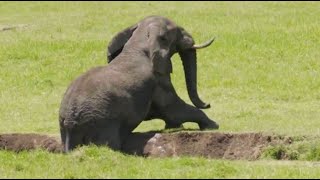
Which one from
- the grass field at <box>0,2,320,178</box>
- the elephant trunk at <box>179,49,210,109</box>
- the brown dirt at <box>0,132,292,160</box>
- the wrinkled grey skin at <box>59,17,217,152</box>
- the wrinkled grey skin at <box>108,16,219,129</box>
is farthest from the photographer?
the elephant trunk at <box>179,49,210,109</box>

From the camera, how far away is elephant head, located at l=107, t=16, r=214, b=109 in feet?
46.6

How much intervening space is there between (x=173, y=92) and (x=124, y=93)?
1.19 metres

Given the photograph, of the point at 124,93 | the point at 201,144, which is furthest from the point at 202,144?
the point at 124,93

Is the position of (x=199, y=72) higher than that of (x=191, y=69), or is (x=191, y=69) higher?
(x=191, y=69)

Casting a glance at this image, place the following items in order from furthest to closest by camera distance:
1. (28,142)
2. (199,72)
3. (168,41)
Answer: (199,72), (168,41), (28,142)

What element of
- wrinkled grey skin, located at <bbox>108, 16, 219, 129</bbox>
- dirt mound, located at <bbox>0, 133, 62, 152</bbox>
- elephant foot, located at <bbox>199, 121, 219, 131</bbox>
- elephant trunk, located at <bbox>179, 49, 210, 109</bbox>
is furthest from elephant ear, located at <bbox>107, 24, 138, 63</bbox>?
elephant foot, located at <bbox>199, 121, 219, 131</bbox>

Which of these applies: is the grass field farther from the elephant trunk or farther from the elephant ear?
the elephant ear

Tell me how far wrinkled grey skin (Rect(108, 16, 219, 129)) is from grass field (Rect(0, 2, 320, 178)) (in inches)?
22.9

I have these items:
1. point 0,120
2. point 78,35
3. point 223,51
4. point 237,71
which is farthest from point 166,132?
point 78,35

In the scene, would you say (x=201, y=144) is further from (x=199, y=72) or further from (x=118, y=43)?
(x=199, y=72)

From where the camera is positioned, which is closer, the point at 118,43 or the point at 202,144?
the point at 202,144

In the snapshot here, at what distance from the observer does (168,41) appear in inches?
566

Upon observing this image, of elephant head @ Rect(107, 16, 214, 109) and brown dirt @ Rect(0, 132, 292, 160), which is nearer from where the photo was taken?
brown dirt @ Rect(0, 132, 292, 160)

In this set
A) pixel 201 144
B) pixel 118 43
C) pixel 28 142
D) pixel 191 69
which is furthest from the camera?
pixel 191 69
